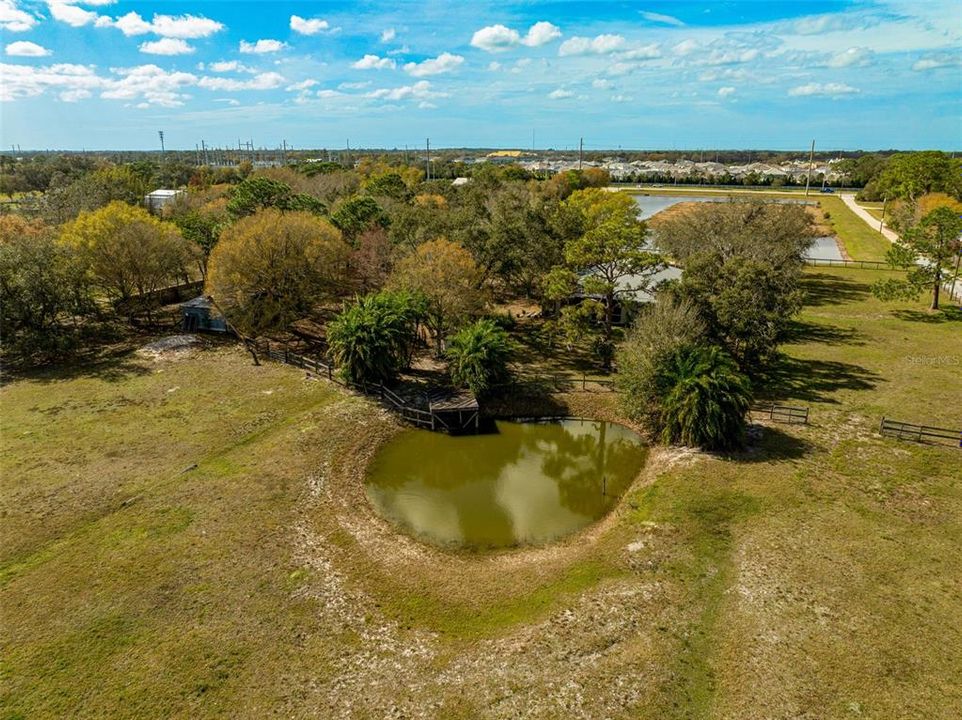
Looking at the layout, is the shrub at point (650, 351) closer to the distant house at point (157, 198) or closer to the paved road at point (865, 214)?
the paved road at point (865, 214)

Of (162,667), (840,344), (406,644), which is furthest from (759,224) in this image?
(162,667)

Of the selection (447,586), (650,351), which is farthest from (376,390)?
(447,586)

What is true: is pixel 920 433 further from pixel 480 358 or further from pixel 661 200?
pixel 661 200

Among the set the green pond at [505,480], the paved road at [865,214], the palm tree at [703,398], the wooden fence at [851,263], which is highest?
the paved road at [865,214]

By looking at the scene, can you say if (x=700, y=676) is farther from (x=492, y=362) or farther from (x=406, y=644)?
(x=492, y=362)

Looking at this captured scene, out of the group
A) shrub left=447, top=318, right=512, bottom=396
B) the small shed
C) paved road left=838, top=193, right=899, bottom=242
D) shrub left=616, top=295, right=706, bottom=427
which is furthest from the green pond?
paved road left=838, top=193, right=899, bottom=242

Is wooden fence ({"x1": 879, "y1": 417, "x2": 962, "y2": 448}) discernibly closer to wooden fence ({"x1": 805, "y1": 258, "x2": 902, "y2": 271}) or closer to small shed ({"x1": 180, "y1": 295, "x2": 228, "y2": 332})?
wooden fence ({"x1": 805, "y1": 258, "x2": 902, "y2": 271})

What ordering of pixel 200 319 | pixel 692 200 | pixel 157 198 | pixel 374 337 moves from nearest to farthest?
pixel 374 337, pixel 200 319, pixel 157 198, pixel 692 200

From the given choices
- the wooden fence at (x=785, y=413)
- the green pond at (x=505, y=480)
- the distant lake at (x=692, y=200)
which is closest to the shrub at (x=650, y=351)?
the green pond at (x=505, y=480)
